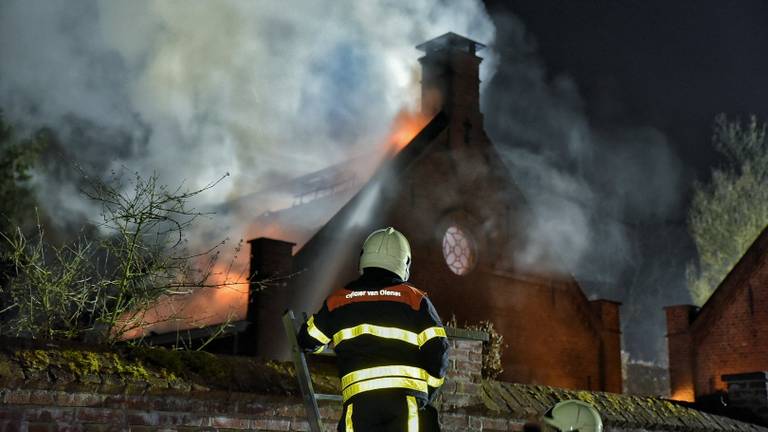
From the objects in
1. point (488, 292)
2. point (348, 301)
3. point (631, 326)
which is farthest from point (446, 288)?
point (631, 326)

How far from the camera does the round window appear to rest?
20047 millimetres

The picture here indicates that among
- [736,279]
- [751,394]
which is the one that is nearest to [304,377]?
[751,394]

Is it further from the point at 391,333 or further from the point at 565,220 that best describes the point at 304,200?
the point at 391,333

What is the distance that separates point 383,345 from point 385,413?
1.12 feet

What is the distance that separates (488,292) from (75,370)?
17.1m

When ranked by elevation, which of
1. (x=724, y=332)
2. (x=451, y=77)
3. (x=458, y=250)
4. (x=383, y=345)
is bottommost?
(x=383, y=345)

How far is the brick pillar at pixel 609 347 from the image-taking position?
2250 cm

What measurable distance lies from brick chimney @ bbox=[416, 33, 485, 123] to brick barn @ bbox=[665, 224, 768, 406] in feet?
24.3

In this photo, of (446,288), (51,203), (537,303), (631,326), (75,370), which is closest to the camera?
(75,370)

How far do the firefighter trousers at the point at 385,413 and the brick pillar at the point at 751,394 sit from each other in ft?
18.4

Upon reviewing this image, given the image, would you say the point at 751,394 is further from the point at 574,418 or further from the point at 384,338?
the point at 384,338

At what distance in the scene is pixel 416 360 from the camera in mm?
4219

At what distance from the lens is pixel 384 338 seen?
4.20m

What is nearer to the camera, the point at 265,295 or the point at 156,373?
the point at 156,373
